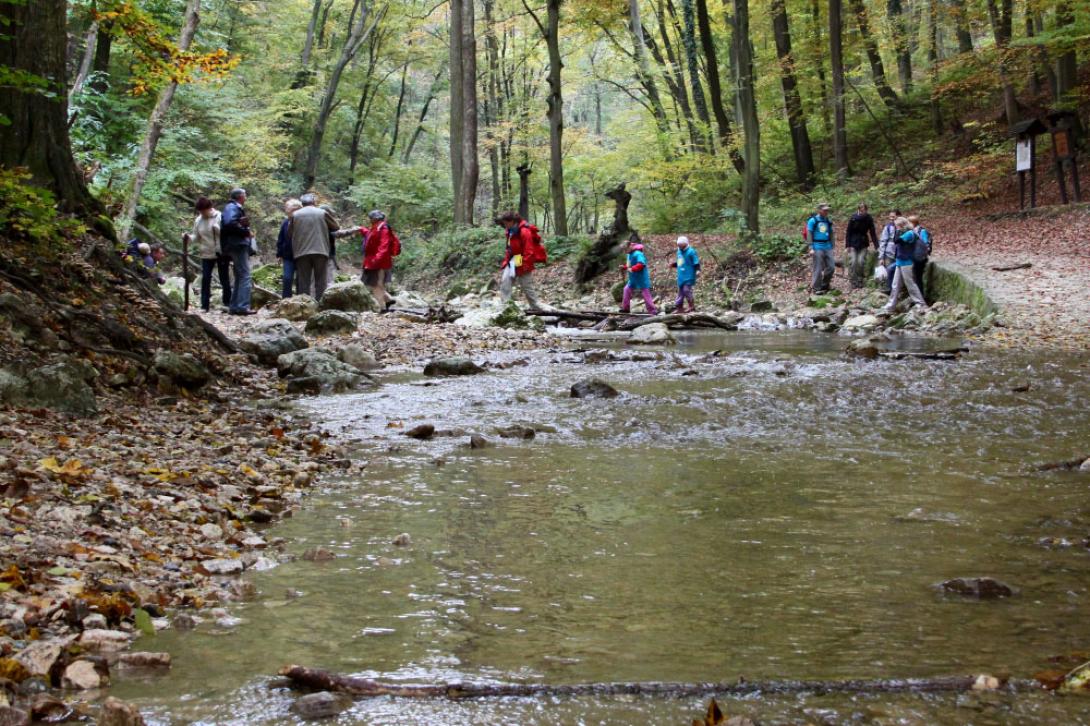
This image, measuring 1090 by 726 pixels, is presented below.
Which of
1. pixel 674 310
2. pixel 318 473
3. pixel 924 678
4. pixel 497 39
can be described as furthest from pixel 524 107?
pixel 924 678

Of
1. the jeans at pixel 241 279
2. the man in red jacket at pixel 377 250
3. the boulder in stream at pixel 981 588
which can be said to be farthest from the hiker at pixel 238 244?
the boulder in stream at pixel 981 588

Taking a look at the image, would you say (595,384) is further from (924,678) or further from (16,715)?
(16,715)

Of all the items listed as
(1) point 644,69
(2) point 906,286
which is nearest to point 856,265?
(2) point 906,286

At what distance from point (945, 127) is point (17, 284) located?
105ft

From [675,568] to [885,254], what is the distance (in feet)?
52.5

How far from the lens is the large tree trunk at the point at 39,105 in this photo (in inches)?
297

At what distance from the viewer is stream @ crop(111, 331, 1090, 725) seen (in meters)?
2.53

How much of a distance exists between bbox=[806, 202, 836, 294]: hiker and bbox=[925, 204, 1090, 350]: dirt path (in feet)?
7.68

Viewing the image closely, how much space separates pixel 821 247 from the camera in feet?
66.5

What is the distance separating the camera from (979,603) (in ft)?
10.5

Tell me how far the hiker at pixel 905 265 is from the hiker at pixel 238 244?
11.8 metres

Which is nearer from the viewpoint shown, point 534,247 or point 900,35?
point 534,247

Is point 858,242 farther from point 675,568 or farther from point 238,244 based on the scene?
point 675,568

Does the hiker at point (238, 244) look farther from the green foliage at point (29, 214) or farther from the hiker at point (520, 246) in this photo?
the green foliage at point (29, 214)
